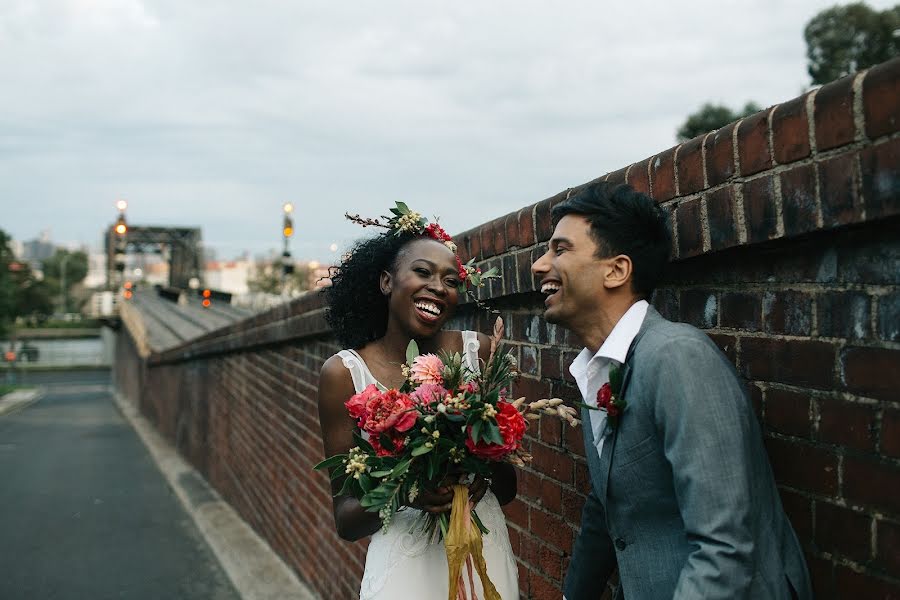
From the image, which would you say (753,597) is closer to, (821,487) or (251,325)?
(821,487)

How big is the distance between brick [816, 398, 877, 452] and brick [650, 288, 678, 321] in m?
0.61

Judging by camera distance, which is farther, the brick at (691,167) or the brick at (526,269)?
the brick at (526,269)

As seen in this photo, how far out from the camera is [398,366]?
2844 millimetres

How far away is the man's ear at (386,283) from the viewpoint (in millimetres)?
2861

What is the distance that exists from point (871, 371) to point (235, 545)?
6.51 m

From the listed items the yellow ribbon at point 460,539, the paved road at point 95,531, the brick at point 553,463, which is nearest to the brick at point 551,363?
the brick at point 553,463

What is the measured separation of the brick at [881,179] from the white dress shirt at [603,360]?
53cm

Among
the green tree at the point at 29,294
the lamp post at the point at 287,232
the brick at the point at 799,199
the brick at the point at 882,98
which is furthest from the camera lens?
the green tree at the point at 29,294

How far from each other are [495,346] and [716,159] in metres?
0.70

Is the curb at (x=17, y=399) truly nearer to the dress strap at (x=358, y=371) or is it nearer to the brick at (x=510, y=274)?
the brick at (x=510, y=274)

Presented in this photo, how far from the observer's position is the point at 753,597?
1.56 metres

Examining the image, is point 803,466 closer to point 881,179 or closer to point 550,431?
point 881,179

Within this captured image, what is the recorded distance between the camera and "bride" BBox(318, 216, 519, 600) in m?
2.53

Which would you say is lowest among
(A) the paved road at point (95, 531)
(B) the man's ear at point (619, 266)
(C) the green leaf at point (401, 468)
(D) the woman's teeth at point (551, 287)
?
(A) the paved road at point (95, 531)
